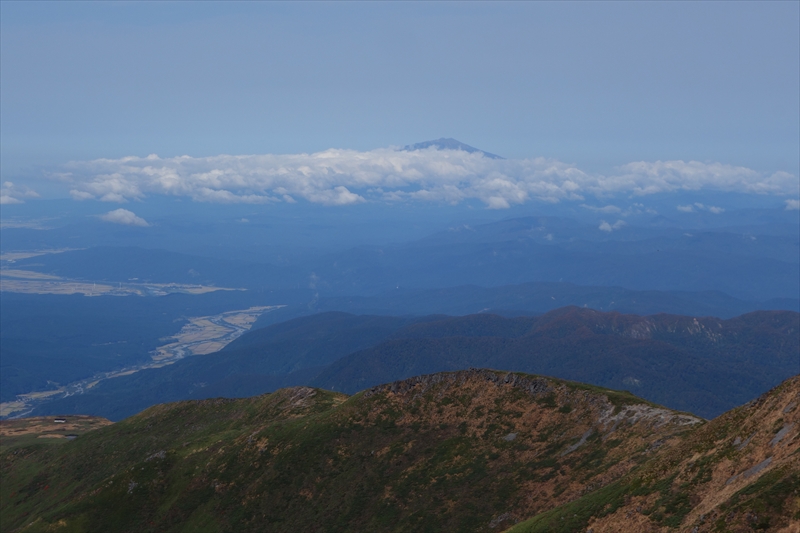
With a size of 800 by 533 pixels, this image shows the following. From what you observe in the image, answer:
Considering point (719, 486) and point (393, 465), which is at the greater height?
point (719, 486)

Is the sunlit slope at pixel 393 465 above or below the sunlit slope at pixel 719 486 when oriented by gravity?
below

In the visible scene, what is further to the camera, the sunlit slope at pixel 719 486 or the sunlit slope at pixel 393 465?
the sunlit slope at pixel 393 465

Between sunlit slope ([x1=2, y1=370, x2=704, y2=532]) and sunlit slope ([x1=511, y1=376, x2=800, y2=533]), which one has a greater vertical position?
sunlit slope ([x1=511, y1=376, x2=800, y2=533])

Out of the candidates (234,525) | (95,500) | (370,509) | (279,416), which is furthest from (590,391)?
(95,500)

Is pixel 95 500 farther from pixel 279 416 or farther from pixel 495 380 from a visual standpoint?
pixel 495 380

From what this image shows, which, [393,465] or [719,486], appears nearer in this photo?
[719,486]
